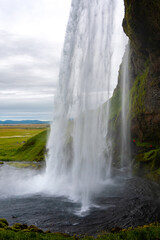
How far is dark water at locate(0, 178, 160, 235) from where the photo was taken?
15070 millimetres

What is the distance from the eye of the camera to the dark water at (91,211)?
1507 cm

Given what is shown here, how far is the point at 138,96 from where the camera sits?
1453 inches

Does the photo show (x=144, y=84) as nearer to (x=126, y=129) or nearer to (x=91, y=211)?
(x=126, y=129)

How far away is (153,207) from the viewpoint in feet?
58.4

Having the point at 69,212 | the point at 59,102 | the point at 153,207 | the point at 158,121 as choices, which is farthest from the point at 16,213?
the point at 158,121

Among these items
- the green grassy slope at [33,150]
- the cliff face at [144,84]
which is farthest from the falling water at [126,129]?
the green grassy slope at [33,150]

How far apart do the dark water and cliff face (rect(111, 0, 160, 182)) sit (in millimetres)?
7037

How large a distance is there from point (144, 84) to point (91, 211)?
25.0 m

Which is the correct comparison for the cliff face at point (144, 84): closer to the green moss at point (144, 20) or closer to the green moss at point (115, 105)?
the green moss at point (144, 20)

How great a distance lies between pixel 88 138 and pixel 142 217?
11.4 m

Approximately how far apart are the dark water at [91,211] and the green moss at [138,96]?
1624 cm

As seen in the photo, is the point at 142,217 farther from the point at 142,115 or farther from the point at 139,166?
the point at 142,115

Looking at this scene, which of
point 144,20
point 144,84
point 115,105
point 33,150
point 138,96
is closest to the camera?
point 144,20

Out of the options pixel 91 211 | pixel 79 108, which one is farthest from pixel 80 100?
pixel 91 211
